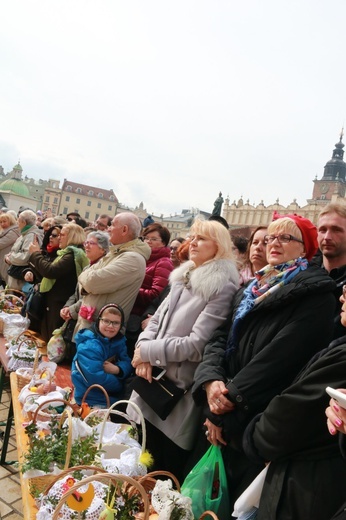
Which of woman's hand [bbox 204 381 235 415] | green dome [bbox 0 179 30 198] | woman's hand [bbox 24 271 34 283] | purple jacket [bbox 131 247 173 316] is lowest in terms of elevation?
woman's hand [bbox 204 381 235 415]

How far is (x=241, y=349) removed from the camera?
2.14m

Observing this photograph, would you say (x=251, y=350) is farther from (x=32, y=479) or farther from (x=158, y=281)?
(x=158, y=281)

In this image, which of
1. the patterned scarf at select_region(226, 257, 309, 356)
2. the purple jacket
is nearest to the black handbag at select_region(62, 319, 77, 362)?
the purple jacket

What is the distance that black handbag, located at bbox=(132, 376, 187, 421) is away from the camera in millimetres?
2463

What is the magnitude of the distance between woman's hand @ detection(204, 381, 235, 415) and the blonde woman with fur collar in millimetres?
451

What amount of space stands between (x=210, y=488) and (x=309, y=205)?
6362cm

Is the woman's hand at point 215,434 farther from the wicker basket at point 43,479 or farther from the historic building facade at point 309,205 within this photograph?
the historic building facade at point 309,205

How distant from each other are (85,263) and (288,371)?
3.33 m

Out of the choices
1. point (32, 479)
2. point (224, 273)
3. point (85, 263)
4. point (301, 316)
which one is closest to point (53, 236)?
point (85, 263)

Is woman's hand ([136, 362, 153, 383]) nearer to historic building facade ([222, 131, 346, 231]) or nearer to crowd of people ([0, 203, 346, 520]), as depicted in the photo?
crowd of people ([0, 203, 346, 520])

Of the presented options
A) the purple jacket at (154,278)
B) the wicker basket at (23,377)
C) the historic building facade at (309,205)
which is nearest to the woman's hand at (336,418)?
the wicker basket at (23,377)

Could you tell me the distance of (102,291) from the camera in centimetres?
373

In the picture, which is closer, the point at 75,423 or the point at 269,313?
the point at 269,313

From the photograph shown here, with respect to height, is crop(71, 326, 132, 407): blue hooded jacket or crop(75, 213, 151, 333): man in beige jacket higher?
crop(75, 213, 151, 333): man in beige jacket
